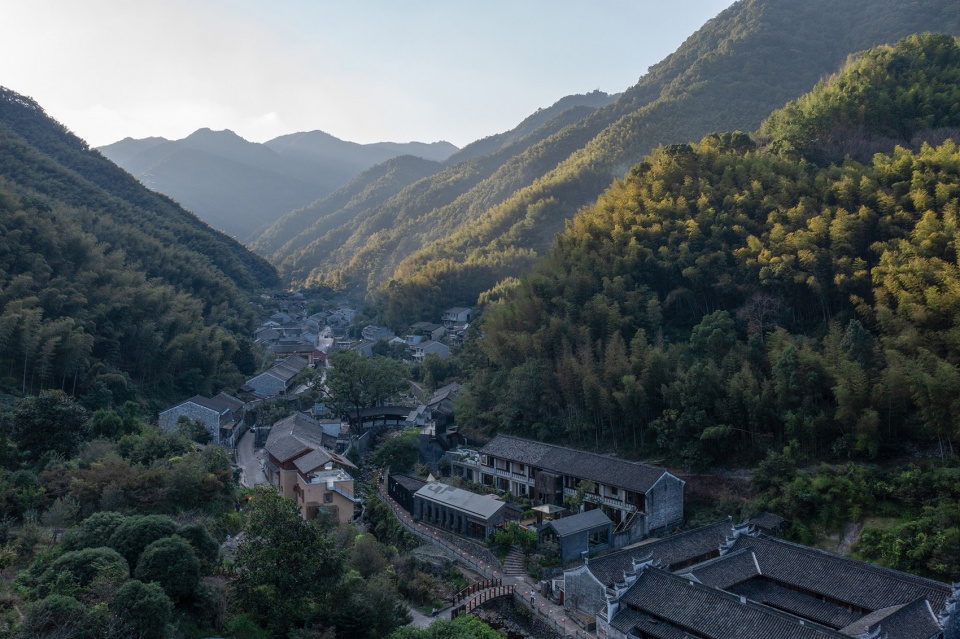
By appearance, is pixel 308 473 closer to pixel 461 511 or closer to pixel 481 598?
pixel 461 511

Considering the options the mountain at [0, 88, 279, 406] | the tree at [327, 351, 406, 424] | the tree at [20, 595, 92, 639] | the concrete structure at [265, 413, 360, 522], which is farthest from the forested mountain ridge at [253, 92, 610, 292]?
the tree at [20, 595, 92, 639]

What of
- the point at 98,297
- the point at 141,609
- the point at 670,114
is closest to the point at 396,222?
the point at 670,114

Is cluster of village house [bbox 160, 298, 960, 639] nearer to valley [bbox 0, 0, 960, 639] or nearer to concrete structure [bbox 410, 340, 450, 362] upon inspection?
valley [bbox 0, 0, 960, 639]

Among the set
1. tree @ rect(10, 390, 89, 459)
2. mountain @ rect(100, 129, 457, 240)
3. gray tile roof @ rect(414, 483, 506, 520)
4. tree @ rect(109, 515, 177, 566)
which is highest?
mountain @ rect(100, 129, 457, 240)

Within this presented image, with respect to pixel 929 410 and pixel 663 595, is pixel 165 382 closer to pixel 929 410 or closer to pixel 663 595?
pixel 663 595

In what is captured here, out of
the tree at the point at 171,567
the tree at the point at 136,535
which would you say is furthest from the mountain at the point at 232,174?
the tree at the point at 171,567

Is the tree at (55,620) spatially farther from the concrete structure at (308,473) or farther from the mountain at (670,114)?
the mountain at (670,114)

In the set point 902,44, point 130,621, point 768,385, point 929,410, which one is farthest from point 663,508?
point 902,44
